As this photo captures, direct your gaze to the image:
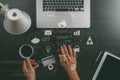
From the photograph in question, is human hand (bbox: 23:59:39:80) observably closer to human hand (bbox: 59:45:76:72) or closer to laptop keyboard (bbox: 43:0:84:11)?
human hand (bbox: 59:45:76:72)

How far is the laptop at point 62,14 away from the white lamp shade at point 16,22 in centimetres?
9

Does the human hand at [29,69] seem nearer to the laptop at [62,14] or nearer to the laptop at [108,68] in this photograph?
the laptop at [62,14]

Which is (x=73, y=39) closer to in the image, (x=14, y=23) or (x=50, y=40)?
(x=50, y=40)

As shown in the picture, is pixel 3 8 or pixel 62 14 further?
pixel 62 14

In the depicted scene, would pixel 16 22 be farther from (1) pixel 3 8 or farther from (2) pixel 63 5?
(2) pixel 63 5

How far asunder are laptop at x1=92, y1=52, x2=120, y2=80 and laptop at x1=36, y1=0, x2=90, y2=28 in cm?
26

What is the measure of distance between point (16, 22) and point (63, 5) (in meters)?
0.32

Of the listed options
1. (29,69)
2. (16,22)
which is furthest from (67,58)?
(16,22)

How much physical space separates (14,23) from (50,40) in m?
0.26

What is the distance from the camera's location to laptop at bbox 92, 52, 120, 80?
1.59m

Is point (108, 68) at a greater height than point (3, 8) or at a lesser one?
lesser

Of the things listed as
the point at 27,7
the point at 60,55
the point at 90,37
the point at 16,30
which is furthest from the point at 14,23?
the point at 90,37

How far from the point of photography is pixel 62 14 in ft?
5.80

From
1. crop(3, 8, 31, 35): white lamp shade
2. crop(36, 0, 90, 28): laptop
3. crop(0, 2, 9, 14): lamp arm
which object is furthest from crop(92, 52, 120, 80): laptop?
crop(0, 2, 9, 14): lamp arm
